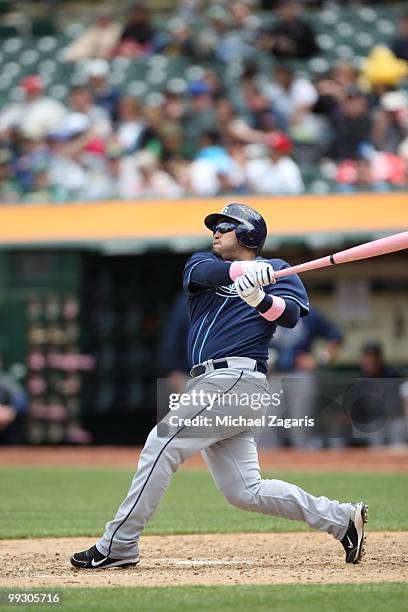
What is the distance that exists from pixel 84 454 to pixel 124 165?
3.43m

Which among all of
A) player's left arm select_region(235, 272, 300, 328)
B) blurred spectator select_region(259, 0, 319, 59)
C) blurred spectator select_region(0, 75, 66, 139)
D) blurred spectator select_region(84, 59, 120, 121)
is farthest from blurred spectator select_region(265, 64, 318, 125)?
player's left arm select_region(235, 272, 300, 328)

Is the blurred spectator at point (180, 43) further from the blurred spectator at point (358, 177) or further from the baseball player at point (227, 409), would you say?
the baseball player at point (227, 409)

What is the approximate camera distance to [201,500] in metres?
8.89

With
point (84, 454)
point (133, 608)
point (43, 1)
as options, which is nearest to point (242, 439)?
point (133, 608)

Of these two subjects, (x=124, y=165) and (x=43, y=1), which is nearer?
(x=124, y=165)

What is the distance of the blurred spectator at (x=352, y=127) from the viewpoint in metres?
13.1

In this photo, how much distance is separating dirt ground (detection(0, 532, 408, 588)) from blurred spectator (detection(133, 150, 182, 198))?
6783 mm

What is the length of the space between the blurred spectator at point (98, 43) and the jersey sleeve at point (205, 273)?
11880 millimetres

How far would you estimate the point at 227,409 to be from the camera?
204 inches

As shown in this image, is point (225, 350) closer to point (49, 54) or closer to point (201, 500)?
point (201, 500)

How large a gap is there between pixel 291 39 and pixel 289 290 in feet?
35.9

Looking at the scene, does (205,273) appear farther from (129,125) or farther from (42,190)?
(129,125)

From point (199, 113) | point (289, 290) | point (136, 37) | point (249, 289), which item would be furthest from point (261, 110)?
point (249, 289)

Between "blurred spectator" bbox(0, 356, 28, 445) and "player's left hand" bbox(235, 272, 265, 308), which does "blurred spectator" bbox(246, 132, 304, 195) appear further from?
"player's left hand" bbox(235, 272, 265, 308)
